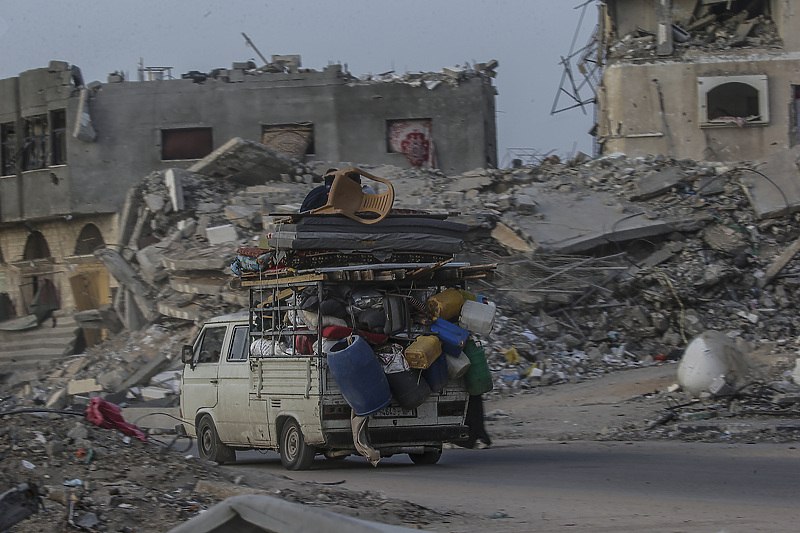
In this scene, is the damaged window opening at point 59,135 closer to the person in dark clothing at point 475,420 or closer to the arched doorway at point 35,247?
the arched doorway at point 35,247

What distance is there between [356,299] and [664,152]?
22235mm

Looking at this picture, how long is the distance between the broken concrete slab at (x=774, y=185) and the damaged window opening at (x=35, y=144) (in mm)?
25308

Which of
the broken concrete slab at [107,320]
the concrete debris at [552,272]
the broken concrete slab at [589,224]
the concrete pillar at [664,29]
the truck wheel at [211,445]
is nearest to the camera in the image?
the truck wheel at [211,445]

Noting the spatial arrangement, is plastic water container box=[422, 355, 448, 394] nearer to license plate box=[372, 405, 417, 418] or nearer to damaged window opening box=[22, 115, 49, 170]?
license plate box=[372, 405, 417, 418]

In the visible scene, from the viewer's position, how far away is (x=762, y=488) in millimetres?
8000

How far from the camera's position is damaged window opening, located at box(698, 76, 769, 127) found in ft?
97.7

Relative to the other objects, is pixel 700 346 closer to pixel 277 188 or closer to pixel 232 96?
pixel 277 188

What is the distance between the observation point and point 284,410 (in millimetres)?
10117

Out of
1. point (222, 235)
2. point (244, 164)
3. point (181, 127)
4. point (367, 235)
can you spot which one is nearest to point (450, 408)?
point (367, 235)

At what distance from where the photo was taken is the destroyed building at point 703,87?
29.9 m

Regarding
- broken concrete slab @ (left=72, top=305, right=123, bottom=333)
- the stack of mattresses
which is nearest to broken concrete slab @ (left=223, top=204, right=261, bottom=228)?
broken concrete slab @ (left=72, top=305, right=123, bottom=333)

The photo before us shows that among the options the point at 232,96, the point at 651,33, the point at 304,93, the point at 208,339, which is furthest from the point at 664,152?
the point at 208,339

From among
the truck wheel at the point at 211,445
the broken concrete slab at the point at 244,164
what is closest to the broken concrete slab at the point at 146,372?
the broken concrete slab at the point at 244,164

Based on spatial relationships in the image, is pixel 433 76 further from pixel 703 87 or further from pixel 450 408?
pixel 450 408
